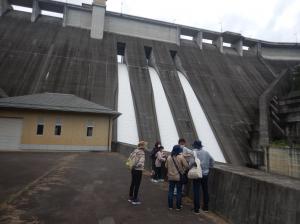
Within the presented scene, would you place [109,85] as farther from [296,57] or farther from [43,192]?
[296,57]

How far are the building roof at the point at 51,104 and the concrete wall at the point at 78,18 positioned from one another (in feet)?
59.8

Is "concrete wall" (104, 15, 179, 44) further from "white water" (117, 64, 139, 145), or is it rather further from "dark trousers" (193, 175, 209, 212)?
"dark trousers" (193, 175, 209, 212)

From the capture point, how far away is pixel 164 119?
2495cm

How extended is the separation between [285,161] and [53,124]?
16.6m

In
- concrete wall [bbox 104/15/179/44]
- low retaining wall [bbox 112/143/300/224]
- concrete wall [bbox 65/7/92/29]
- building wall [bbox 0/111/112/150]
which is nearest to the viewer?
low retaining wall [bbox 112/143/300/224]

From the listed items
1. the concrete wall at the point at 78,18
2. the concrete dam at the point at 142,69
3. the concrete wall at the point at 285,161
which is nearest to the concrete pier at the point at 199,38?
the concrete dam at the point at 142,69

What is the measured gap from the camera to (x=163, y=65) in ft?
109

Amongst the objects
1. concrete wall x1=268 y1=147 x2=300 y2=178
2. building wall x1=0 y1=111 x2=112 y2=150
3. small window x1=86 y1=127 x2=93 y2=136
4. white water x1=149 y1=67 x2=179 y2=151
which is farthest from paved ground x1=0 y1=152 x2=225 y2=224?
concrete wall x1=268 y1=147 x2=300 y2=178

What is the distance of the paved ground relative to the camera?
5461 mm

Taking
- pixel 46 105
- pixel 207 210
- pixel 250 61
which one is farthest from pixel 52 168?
pixel 250 61

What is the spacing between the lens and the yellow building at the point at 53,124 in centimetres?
1827

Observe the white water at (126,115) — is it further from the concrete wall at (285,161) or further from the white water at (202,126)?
the concrete wall at (285,161)

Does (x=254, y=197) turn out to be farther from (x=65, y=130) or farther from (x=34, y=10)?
(x=34, y=10)

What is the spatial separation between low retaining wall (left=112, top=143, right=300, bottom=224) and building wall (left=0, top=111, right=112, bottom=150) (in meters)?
14.1
